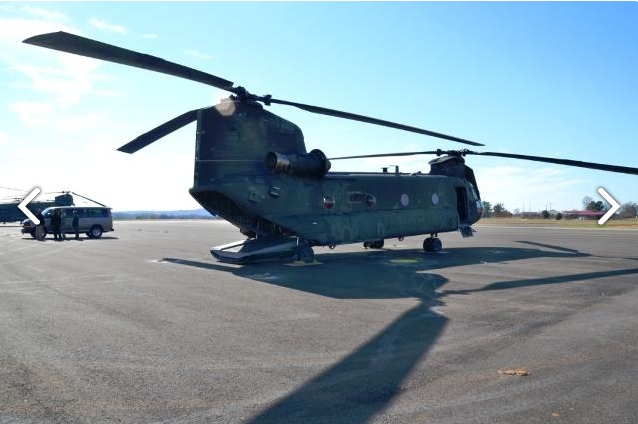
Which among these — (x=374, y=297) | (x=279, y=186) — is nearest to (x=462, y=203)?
(x=279, y=186)

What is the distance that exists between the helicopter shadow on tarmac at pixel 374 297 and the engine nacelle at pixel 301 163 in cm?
291

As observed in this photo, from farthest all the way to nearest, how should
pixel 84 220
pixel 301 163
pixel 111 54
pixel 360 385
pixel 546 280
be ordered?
pixel 84 220
pixel 301 163
pixel 546 280
pixel 111 54
pixel 360 385

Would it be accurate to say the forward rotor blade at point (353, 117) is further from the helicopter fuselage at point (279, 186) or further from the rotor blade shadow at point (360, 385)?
the rotor blade shadow at point (360, 385)

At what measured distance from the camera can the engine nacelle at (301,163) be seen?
15.0 m

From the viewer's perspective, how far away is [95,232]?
34.4 metres

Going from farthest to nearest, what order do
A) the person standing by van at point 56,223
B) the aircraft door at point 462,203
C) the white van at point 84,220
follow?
1. the white van at point 84,220
2. the person standing by van at point 56,223
3. the aircraft door at point 462,203

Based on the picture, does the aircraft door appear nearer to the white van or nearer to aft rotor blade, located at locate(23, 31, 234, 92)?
aft rotor blade, located at locate(23, 31, 234, 92)

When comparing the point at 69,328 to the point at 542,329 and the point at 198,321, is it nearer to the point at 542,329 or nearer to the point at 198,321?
the point at 198,321

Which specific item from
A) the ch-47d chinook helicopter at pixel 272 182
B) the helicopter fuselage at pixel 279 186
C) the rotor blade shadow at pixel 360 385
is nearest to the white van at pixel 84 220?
the ch-47d chinook helicopter at pixel 272 182

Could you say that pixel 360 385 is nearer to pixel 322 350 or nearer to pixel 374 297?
pixel 322 350

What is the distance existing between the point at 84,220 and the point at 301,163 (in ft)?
78.7

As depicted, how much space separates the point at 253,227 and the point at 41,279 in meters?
5.89

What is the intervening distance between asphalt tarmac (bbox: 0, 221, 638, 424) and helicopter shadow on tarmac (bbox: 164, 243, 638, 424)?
28 mm

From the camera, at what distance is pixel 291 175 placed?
611 inches
